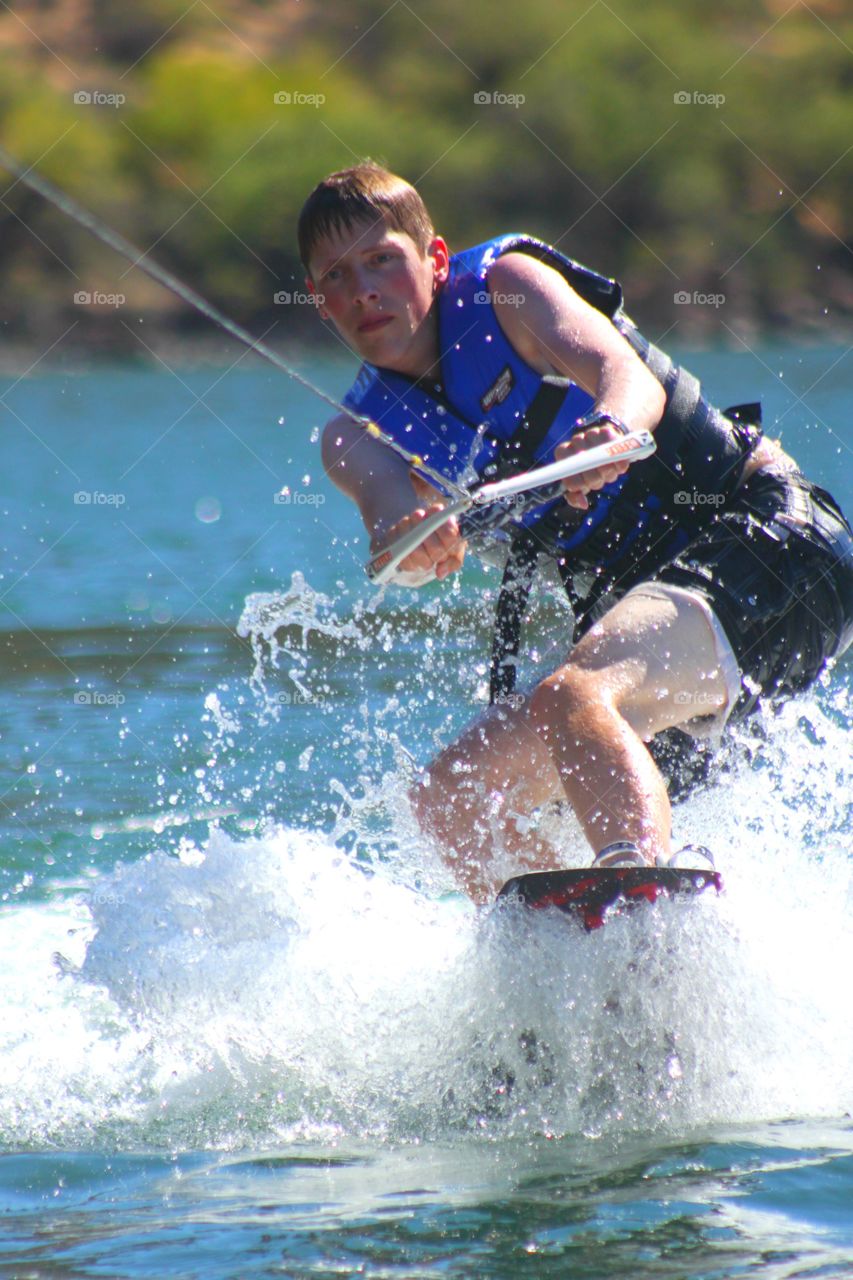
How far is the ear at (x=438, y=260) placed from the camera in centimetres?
354

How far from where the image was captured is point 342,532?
10.9m

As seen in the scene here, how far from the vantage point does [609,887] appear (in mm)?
2840

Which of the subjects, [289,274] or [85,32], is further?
[85,32]

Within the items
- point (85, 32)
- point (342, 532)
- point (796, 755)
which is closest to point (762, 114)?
point (85, 32)

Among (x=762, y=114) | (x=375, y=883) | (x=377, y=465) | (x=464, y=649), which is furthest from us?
(x=762, y=114)

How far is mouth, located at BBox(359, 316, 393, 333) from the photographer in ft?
11.3

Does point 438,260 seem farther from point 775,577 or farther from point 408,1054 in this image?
point 408,1054

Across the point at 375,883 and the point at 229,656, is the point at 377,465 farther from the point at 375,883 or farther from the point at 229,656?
the point at 229,656

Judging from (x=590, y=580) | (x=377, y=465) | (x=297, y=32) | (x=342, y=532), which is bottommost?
(x=590, y=580)

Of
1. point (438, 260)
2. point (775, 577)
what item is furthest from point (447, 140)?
point (775, 577)

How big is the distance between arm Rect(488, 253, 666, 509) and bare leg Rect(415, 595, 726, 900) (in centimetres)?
29

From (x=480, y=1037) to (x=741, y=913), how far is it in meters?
0.52

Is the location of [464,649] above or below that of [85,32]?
below

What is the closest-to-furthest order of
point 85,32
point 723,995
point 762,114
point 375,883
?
point 723,995 → point 375,883 → point 762,114 → point 85,32
